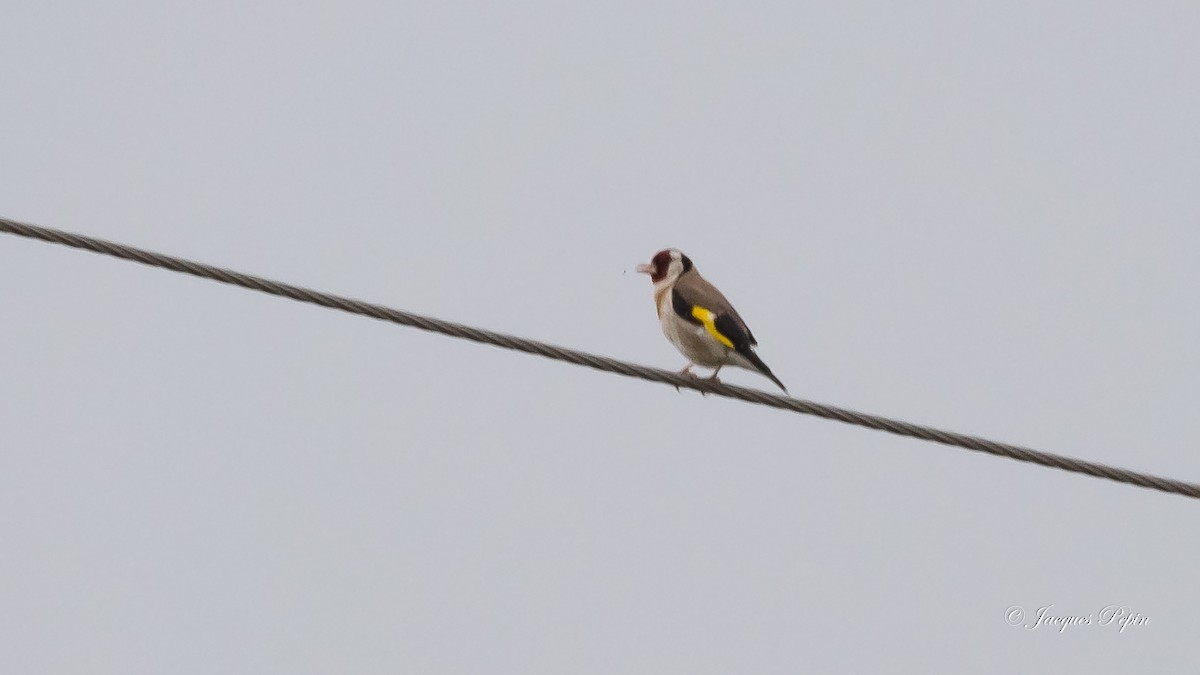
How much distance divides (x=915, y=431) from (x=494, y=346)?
6.06 ft

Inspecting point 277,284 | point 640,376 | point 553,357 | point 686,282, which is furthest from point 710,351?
point 277,284

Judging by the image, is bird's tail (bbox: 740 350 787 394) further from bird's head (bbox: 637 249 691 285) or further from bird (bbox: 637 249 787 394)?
bird's head (bbox: 637 249 691 285)

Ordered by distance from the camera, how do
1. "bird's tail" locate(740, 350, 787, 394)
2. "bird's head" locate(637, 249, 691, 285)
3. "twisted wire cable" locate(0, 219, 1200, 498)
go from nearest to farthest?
"twisted wire cable" locate(0, 219, 1200, 498)
"bird's tail" locate(740, 350, 787, 394)
"bird's head" locate(637, 249, 691, 285)

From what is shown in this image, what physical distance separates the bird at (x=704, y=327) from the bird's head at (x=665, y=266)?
0.63 ft

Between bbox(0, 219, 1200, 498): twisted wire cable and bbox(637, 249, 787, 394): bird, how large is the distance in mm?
2012

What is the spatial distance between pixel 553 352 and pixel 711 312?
11.1ft

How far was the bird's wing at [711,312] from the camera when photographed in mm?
10062

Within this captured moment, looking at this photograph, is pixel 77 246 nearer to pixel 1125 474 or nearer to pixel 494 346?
pixel 494 346

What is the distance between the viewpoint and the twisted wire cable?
21.0 feet

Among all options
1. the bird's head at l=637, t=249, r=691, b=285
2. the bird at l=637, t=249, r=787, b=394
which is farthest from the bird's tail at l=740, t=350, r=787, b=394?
the bird's head at l=637, t=249, r=691, b=285

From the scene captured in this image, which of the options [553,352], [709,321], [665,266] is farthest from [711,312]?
[553,352]

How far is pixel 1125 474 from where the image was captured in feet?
23.4

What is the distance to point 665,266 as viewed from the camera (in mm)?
11688

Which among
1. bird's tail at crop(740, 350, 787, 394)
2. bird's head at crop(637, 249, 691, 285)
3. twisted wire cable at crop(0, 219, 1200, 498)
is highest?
bird's head at crop(637, 249, 691, 285)
